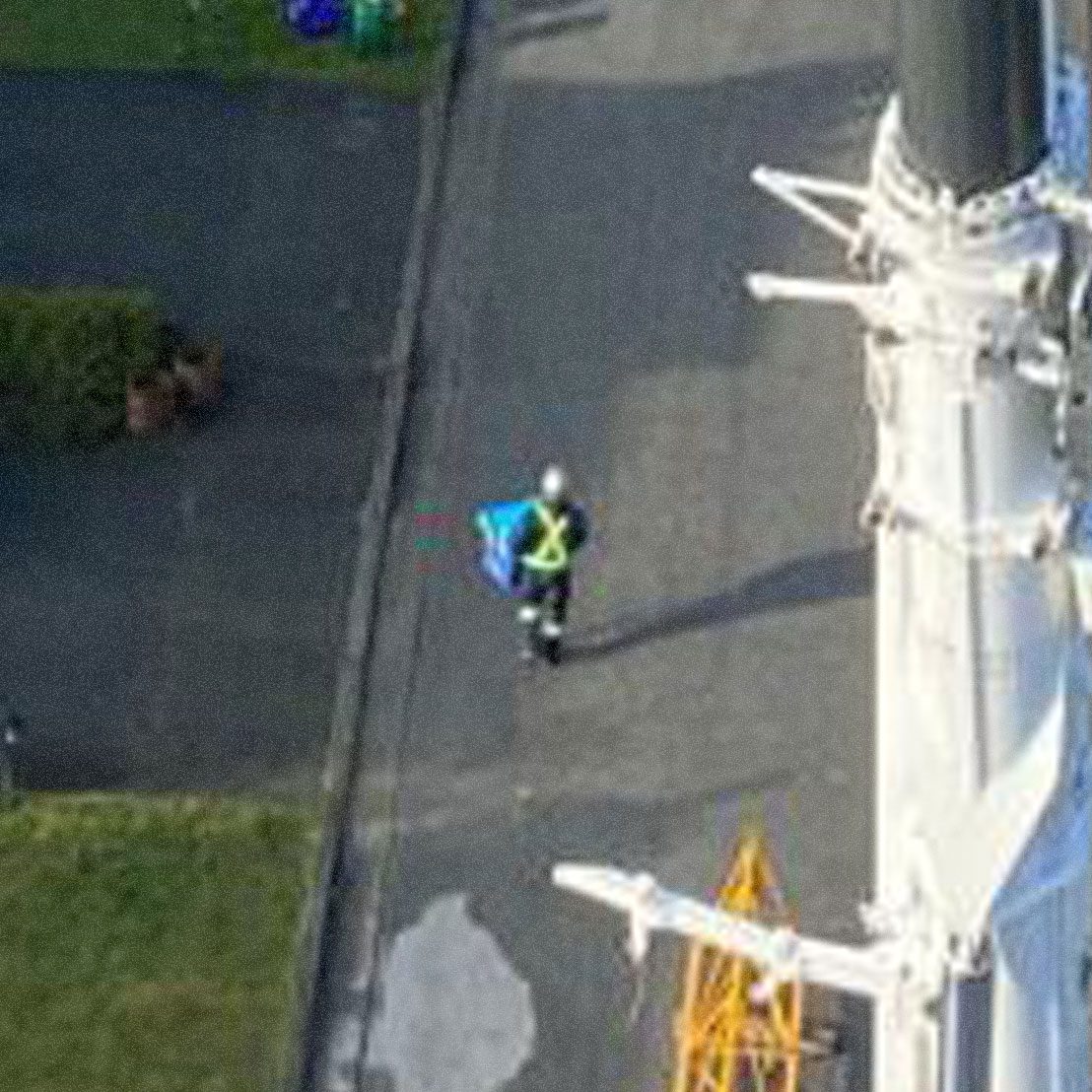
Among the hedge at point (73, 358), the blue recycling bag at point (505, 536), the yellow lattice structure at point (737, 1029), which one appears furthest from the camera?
the hedge at point (73, 358)

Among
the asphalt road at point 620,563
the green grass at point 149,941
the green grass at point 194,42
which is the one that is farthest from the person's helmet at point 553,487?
the green grass at point 194,42

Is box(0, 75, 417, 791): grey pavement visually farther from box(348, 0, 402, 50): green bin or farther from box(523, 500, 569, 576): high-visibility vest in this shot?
box(523, 500, 569, 576): high-visibility vest

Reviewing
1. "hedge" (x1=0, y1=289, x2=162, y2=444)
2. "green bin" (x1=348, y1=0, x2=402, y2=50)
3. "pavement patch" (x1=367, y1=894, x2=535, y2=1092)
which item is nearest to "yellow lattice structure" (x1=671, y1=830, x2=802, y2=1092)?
"pavement patch" (x1=367, y1=894, x2=535, y2=1092)

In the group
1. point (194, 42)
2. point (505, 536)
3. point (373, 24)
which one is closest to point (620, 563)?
point (505, 536)

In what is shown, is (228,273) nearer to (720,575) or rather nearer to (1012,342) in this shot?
(720,575)

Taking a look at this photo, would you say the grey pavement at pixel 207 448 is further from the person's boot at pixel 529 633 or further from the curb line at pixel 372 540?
the person's boot at pixel 529 633
